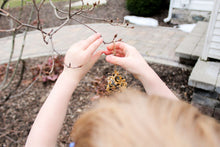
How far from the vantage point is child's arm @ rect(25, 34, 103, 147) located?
1.03m

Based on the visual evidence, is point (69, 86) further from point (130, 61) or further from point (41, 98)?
point (41, 98)

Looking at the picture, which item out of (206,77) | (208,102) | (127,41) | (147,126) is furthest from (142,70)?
(127,41)

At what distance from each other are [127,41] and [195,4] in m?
2.77

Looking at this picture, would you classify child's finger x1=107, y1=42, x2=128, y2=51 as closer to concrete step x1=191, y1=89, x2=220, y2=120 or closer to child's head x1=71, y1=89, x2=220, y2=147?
child's head x1=71, y1=89, x2=220, y2=147

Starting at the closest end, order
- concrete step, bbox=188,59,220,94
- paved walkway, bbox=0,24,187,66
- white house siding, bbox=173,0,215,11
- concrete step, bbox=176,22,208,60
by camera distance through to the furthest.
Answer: concrete step, bbox=188,59,220,94 → concrete step, bbox=176,22,208,60 → paved walkway, bbox=0,24,187,66 → white house siding, bbox=173,0,215,11

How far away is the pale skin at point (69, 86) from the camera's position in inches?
40.9

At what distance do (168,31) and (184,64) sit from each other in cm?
220

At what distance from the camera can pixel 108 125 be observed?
0.72m

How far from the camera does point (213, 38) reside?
2789 millimetres

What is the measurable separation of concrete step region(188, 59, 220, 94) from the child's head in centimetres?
185

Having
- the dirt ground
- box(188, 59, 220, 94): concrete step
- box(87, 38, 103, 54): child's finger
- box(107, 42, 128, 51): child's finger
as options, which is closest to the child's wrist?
box(87, 38, 103, 54): child's finger

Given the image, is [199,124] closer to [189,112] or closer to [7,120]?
[189,112]

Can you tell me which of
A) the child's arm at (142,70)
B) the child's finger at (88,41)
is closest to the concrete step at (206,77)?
the child's arm at (142,70)

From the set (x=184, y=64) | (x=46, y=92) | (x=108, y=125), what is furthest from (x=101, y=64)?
(x=108, y=125)
